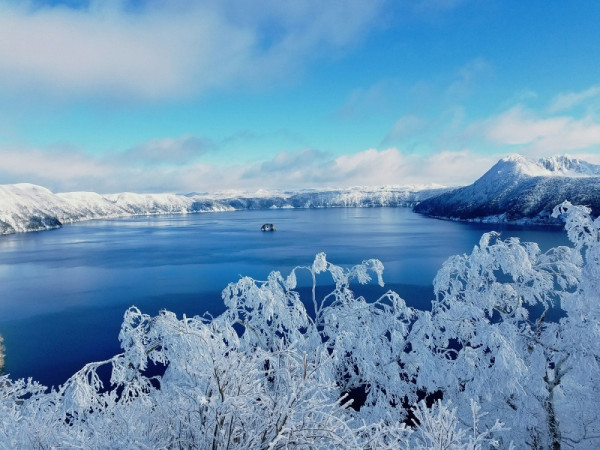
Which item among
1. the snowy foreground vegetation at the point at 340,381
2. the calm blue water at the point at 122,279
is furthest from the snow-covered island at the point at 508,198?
the snowy foreground vegetation at the point at 340,381

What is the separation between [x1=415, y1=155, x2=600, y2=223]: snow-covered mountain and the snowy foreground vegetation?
86586mm

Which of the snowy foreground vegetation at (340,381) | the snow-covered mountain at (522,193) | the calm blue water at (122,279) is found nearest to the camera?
the snowy foreground vegetation at (340,381)

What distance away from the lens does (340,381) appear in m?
11.6

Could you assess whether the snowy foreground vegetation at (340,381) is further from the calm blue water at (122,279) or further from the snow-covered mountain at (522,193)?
the snow-covered mountain at (522,193)

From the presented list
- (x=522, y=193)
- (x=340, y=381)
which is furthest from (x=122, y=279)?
(x=522, y=193)

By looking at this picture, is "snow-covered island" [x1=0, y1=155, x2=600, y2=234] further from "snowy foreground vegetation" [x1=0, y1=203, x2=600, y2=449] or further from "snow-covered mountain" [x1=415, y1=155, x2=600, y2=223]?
"snowy foreground vegetation" [x1=0, y1=203, x2=600, y2=449]

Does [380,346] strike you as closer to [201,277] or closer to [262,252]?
[201,277]

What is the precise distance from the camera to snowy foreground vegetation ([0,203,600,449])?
3.78m

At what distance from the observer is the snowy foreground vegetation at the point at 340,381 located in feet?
12.4

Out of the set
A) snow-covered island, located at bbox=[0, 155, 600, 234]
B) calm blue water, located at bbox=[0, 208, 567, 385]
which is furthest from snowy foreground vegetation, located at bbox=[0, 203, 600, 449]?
snow-covered island, located at bbox=[0, 155, 600, 234]

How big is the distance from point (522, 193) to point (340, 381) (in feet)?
383

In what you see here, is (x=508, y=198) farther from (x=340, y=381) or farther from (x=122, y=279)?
(x=340, y=381)

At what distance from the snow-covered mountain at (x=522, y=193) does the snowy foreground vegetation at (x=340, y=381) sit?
86586 millimetres

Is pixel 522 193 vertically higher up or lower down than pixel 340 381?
higher up
